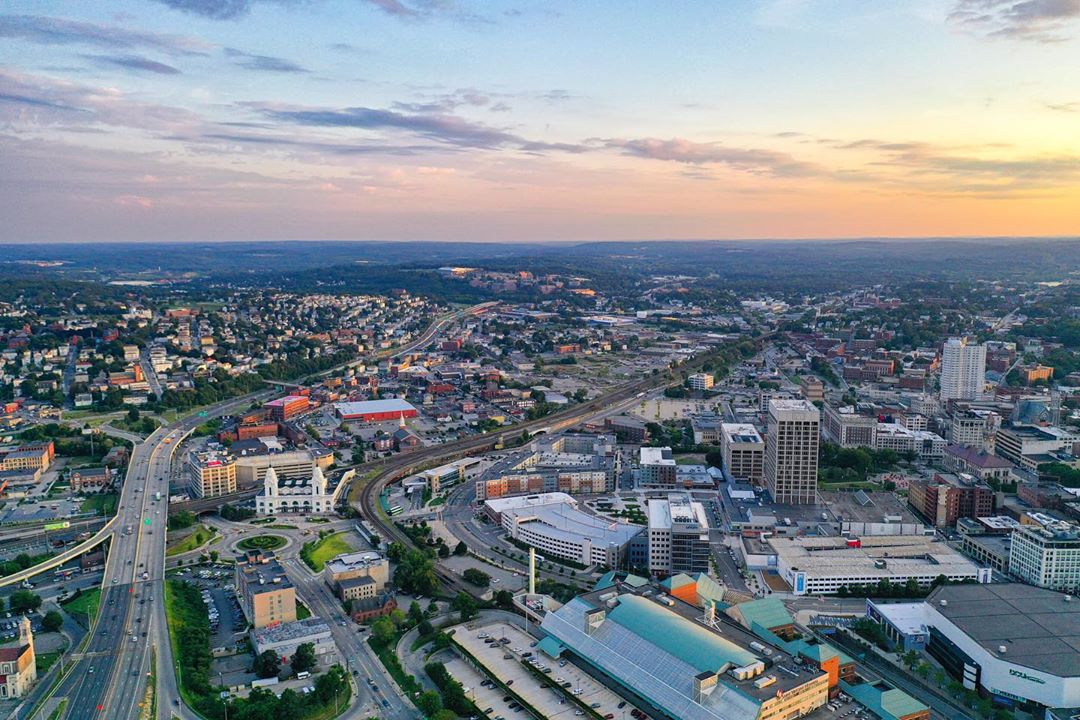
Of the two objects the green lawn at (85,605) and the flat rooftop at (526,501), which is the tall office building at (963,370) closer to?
the flat rooftop at (526,501)

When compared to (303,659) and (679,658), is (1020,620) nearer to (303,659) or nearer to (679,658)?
(679,658)

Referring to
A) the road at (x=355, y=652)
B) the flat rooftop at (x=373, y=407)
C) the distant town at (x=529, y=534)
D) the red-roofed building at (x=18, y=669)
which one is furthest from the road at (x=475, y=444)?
the red-roofed building at (x=18, y=669)

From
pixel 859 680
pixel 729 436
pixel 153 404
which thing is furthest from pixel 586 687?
pixel 153 404

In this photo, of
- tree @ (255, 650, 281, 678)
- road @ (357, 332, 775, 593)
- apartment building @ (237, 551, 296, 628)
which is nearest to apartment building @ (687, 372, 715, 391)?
road @ (357, 332, 775, 593)

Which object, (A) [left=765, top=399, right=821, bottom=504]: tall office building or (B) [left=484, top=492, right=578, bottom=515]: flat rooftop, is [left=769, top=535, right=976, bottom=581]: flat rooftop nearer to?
(A) [left=765, top=399, right=821, bottom=504]: tall office building

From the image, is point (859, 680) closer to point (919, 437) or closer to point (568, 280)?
point (919, 437)
